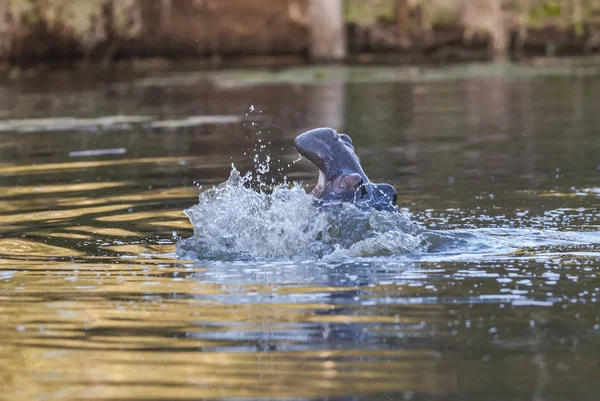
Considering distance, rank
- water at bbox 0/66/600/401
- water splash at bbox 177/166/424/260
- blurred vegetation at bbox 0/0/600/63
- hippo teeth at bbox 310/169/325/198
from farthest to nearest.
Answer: blurred vegetation at bbox 0/0/600/63 → hippo teeth at bbox 310/169/325/198 → water splash at bbox 177/166/424/260 → water at bbox 0/66/600/401

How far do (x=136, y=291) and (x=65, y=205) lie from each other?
414 cm

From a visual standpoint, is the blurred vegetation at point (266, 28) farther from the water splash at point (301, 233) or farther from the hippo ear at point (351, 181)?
the water splash at point (301, 233)

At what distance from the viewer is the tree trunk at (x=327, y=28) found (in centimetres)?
3491

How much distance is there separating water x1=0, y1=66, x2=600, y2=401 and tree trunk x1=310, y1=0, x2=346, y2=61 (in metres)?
18.7

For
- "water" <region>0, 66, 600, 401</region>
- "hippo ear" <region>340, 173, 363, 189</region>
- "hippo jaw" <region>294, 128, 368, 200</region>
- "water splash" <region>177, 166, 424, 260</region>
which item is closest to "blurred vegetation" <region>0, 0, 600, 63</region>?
"water" <region>0, 66, 600, 401</region>

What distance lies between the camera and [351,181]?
8.66 metres

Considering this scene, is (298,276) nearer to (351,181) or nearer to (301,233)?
(301,233)

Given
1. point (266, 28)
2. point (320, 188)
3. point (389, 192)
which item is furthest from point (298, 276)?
point (266, 28)

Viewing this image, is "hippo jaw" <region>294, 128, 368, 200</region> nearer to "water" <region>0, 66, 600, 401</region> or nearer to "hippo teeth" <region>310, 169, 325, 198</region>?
"hippo teeth" <region>310, 169, 325, 198</region>

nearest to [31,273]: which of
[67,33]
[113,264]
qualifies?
→ [113,264]

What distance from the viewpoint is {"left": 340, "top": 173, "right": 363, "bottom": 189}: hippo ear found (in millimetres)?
8633

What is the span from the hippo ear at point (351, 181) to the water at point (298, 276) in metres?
0.28

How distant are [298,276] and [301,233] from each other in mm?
889

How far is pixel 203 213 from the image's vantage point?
9062mm
